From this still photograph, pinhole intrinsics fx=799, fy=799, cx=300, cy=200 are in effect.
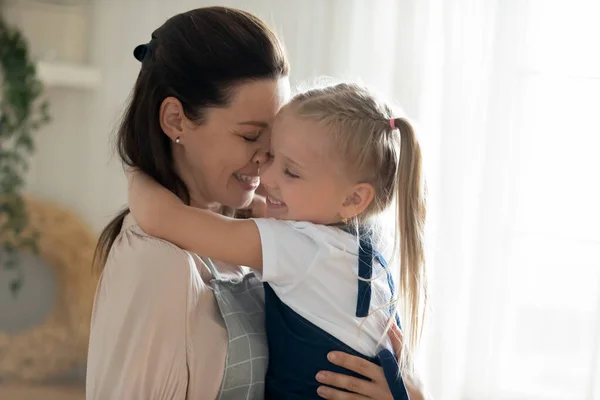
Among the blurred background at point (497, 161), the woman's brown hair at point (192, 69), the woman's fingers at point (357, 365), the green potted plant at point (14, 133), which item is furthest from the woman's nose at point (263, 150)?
the green potted plant at point (14, 133)

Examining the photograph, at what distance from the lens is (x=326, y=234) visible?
136 centimetres

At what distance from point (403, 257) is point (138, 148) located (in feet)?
1.82

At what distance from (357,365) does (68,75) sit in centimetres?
220

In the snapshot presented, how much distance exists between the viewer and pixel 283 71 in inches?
60.4

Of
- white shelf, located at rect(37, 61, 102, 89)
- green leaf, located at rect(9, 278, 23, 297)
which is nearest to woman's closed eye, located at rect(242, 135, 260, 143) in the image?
white shelf, located at rect(37, 61, 102, 89)

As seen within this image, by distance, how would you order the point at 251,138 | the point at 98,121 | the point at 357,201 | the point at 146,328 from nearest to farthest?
the point at 146,328, the point at 357,201, the point at 251,138, the point at 98,121

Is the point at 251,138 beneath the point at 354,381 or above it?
above

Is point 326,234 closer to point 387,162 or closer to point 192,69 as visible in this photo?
point 387,162

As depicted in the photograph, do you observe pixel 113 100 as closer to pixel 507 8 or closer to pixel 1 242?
pixel 1 242

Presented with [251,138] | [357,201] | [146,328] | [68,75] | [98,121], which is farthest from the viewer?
[98,121]

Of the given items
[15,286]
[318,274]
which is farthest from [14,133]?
[318,274]

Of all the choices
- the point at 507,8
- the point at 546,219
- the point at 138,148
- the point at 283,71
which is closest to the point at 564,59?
the point at 507,8

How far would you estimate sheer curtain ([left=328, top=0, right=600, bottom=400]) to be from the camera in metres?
2.60

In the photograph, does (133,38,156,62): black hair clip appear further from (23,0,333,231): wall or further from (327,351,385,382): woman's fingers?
(23,0,333,231): wall
